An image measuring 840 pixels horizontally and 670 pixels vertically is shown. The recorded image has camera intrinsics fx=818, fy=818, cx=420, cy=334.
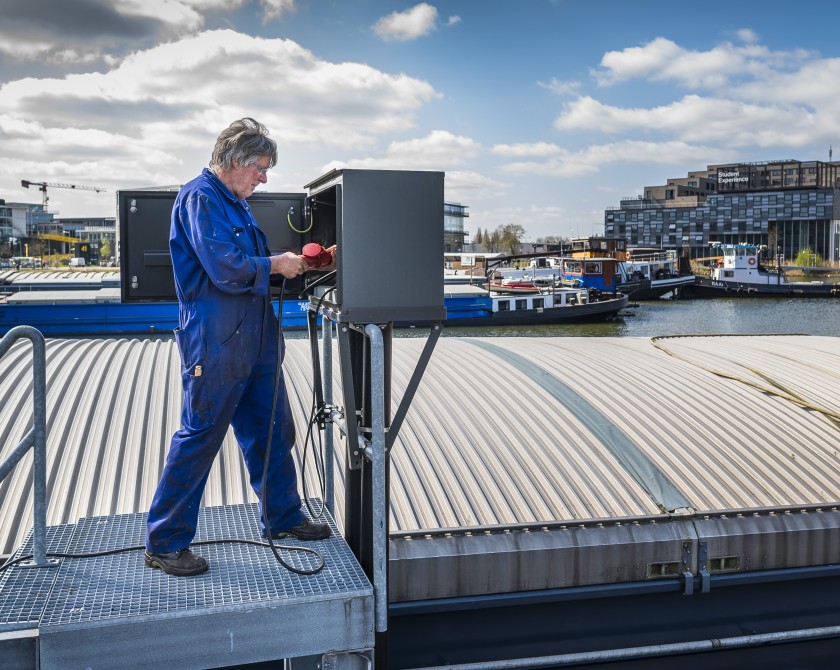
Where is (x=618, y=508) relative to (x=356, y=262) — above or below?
below

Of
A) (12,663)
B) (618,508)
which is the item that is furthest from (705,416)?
(12,663)

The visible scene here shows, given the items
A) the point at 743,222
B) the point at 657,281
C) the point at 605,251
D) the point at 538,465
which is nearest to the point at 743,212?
the point at 743,222

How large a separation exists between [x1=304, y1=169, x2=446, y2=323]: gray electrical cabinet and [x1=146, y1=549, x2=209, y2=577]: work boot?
1.39m

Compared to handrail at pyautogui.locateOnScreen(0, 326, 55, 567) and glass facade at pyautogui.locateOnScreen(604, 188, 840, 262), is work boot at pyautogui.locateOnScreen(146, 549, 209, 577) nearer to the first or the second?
handrail at pyautogui.locateOnScreen(0, 326, 55, 567)

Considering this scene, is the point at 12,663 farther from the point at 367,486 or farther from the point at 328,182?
the point at 328,182

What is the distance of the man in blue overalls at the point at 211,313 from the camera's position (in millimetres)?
3979

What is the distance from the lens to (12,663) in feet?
11.3

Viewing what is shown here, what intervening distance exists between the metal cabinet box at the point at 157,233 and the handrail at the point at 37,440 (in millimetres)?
1239

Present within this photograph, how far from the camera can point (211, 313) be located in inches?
158

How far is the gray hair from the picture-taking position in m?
4.11

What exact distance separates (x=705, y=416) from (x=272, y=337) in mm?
5142

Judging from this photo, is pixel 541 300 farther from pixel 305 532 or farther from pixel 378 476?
pixel 378 476

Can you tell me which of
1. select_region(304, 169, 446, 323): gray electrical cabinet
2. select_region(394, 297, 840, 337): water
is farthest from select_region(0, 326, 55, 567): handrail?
select_region(394, 297, 840, 337): water

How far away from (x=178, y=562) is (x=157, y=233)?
2.12 m
